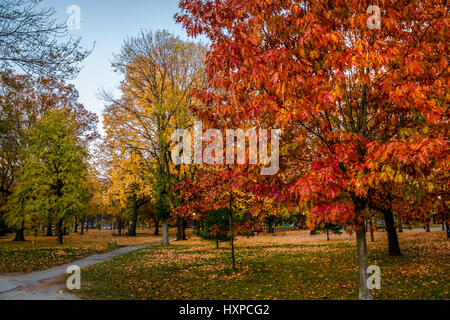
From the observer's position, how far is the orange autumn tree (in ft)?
13.8

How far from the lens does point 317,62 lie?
5.12m

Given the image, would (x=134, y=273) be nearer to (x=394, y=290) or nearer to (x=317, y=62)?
(x=394, y=290)

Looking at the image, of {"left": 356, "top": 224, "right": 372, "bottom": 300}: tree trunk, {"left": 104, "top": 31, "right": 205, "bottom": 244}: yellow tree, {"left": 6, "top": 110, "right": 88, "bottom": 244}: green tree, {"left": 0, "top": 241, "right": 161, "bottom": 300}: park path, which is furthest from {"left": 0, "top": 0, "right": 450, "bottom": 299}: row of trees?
{"left": 6, "top": 110, "right": 88, "bottom": 244}: green tree

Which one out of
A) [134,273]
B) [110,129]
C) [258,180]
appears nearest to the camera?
[258,180]

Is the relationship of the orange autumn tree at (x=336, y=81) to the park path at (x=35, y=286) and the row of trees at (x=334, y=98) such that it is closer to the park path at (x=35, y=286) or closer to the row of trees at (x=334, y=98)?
the row of trees at (x=334, y=98)

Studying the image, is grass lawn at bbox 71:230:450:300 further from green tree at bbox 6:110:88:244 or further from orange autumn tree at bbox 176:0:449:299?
green tree at bbox 6:110:88:244

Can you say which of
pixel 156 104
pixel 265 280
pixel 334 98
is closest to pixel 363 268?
pixel 334 98

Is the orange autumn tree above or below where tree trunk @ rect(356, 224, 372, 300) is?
above

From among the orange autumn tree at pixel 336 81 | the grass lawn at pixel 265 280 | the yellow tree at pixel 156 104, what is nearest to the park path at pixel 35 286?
the grass lawn at pixel 265 280

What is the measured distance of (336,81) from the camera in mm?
4887

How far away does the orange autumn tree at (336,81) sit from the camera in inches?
165
